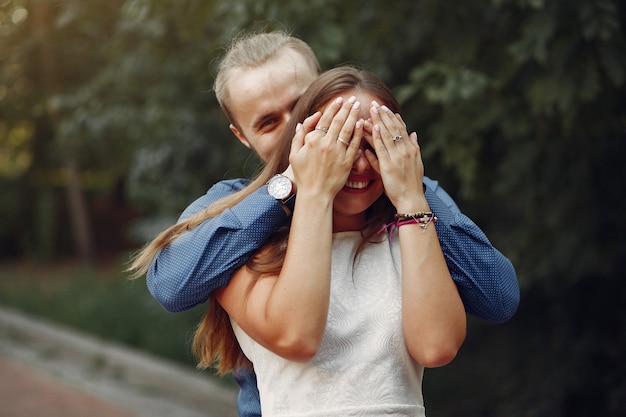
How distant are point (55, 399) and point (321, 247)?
18.5 ft

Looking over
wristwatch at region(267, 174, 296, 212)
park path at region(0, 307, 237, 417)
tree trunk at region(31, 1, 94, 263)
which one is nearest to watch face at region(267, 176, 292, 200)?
wristwatch at region(267, 174, 296, 212)

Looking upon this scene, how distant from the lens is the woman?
164 centimetres

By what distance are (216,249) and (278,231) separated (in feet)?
0.54

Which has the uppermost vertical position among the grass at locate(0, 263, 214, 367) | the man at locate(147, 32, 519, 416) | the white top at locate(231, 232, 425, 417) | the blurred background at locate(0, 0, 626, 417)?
the man at locate(147, 32, 519, 416)

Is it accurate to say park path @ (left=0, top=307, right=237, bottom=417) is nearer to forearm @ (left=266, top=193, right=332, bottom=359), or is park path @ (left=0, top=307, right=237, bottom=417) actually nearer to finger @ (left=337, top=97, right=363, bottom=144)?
forearm @ (left=266, top=193, right=332, bottom=359)

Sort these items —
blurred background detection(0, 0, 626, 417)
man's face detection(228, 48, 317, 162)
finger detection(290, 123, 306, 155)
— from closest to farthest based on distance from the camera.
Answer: finger detection(290, 123, 306, 155), man's face detection(228, 48, 317, 162), blurred background detection(0, 0, 626, 417)

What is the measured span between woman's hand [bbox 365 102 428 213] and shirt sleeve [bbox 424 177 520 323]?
12 cm

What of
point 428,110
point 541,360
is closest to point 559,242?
point 428,110

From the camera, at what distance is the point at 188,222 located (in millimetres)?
1853

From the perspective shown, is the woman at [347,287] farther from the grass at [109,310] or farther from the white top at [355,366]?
the grass at [109,310]

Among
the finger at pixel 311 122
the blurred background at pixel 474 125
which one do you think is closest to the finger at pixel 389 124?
the finger at pixel 311 122

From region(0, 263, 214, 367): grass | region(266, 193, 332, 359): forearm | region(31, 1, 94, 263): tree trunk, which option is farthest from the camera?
region(0, 263, 214, 367): grass

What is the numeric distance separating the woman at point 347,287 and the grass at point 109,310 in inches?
181

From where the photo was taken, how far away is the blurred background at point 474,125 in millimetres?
3363
